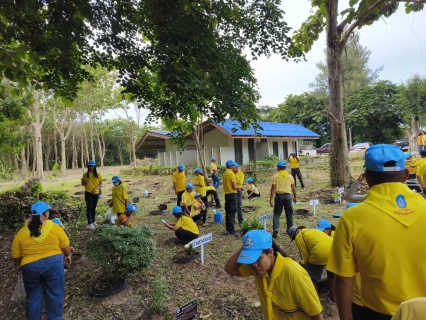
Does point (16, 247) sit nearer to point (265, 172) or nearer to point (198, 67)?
point (198, 67)

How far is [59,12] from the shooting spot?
3.89 m

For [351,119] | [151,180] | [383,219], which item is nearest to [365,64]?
[351,119]

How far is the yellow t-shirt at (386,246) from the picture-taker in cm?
136

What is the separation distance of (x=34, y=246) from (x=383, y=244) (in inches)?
139

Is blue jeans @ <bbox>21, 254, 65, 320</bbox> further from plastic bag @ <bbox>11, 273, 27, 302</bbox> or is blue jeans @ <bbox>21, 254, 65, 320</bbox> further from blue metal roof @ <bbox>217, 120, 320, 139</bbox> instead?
blue metal roof @ <bbox>217, 120, 320, 139</bbox>

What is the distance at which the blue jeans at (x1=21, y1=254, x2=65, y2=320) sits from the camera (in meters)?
3.06

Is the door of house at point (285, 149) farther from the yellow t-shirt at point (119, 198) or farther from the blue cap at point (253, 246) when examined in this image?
the blue cap at point (253, 246)

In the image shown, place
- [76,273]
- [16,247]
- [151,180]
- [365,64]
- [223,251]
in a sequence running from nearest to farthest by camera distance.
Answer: [16,247], [76,273], [223,251], [151,180], [365,64]

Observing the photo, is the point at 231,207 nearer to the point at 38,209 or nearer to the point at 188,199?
the point at 188,199

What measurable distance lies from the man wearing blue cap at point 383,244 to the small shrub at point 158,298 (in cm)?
269

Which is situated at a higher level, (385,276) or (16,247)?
(385,276)

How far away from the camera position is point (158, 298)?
3.53 meters

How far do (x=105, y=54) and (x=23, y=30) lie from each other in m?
1.30

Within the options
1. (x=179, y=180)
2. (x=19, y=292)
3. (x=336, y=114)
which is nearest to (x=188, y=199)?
(x=179, y=180)
